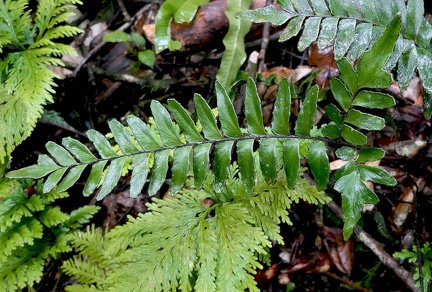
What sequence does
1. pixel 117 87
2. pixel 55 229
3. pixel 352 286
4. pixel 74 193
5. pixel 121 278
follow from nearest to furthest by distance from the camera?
pixel 121 278 < pixel 352 286 < pixel 55 229 < pixel 74 193 < pixel 117 87

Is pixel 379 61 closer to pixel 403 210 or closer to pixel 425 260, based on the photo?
pixel 425 260

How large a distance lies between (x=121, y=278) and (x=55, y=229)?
958 mm

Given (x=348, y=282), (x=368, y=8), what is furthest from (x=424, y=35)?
(x=348, y=282)

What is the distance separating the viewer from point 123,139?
55.4 inches

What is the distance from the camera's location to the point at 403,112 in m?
2.31

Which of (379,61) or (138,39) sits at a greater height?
(379,61)

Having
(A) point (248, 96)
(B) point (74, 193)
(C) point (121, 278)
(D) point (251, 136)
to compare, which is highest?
(A) point (248, 96)

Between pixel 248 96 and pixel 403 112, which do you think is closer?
pixel 248 96

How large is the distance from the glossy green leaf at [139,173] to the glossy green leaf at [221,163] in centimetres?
24

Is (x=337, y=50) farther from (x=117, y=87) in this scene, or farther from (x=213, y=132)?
(x=117, y=87)

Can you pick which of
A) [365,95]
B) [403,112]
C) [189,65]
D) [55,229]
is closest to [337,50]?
[365,95]

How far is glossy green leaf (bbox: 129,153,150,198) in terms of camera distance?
1.34m

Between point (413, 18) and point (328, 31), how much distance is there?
0.97ft

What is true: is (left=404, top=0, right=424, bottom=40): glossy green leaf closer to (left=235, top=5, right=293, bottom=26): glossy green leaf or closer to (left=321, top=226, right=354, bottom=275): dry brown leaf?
(left=235, top=5, right=293, bottom=26): glossy green leaf
